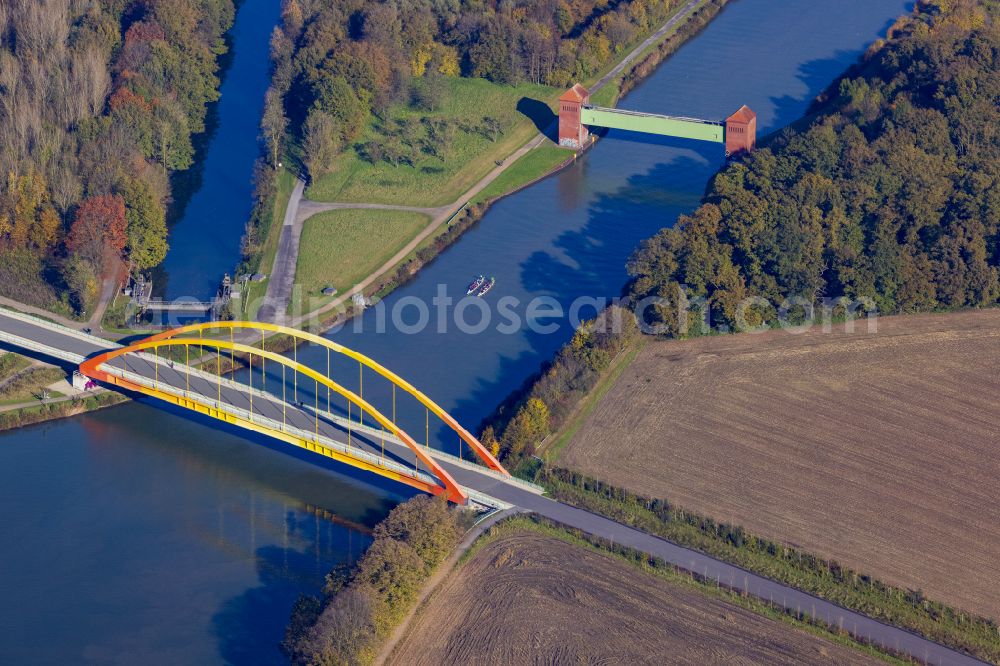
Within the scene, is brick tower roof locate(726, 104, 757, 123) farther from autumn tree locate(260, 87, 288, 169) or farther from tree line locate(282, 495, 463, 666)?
tree line locate(282, 495, 463, 666)

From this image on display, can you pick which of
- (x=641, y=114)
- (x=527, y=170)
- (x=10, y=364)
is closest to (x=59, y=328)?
(x=10, y=364)

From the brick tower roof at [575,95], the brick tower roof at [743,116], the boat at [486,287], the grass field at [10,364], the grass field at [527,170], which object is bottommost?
the grass field at [10,364]

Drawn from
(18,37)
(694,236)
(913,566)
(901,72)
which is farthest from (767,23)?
(913,566)

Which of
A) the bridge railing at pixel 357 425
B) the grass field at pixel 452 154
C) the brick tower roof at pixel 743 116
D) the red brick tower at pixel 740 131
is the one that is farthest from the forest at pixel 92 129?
the brick tower roof at pixel 743 116

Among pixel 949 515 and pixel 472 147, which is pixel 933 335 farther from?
pixel 472 147

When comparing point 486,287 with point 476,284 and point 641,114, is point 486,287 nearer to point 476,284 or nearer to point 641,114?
point 476,284

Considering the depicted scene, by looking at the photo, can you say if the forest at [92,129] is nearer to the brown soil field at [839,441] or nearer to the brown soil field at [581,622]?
the brown soil field at [839,441]
